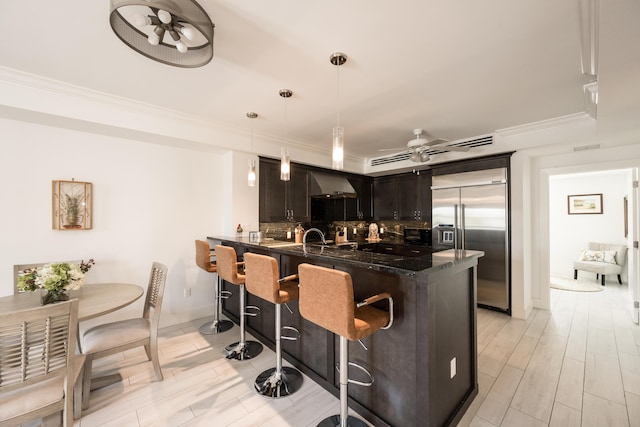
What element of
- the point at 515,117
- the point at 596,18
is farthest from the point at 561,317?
the point at 596,18

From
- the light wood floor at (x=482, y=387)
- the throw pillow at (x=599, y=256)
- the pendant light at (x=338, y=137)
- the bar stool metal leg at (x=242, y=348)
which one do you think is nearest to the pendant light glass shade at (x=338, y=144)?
the pendant light at (x=338, y=137)

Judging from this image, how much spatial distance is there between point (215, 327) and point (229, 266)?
1.29 metres

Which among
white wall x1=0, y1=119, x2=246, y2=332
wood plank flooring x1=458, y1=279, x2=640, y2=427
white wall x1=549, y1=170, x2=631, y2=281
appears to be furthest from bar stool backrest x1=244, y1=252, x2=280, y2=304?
white wall x1=549, y1=170, x2=631, y2=281

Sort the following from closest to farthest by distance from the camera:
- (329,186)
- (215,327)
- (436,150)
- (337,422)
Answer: (337,422)
(215,327)
(436,150)
(329,186)

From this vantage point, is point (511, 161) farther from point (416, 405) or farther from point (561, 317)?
point (416, 405)

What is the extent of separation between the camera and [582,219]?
6055 mm

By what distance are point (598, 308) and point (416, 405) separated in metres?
4.56

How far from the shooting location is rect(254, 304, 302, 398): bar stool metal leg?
2.16 meters

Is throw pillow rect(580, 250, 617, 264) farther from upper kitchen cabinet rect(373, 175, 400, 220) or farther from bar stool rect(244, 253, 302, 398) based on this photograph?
bar stool rect(244, 253, 302, 398)

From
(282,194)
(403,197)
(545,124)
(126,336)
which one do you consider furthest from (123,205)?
(545,124)

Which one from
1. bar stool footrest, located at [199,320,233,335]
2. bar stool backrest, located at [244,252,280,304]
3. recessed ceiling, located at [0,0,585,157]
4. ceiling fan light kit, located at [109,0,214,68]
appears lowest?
bar stool footrest, located at [199,320,233,335]

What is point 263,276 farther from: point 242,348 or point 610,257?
point 610,257

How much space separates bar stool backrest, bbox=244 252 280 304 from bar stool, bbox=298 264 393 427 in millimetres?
386

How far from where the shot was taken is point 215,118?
3469 mm
